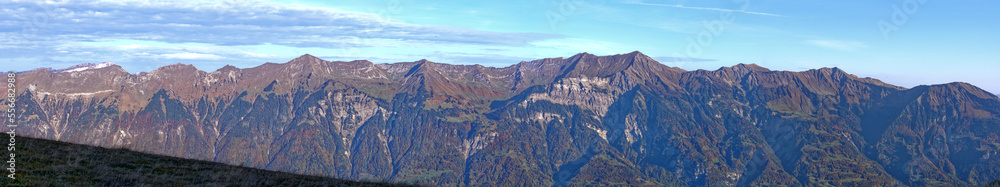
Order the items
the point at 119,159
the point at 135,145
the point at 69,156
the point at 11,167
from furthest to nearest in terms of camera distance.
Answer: the point at 135,145, the point at 119,159, the point at 69,156, the point at 11,167

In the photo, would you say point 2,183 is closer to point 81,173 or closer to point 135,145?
point 81,173

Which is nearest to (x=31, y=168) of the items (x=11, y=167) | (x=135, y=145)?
(x=11, y=167)

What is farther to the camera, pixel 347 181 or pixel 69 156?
pixel 347 181

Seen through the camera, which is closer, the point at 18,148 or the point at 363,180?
the point at 18,148

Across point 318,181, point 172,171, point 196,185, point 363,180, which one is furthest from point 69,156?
point 363,180

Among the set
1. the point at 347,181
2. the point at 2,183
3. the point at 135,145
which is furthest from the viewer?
the point at 135,145

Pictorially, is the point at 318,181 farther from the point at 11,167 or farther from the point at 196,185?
the point at 11,167
